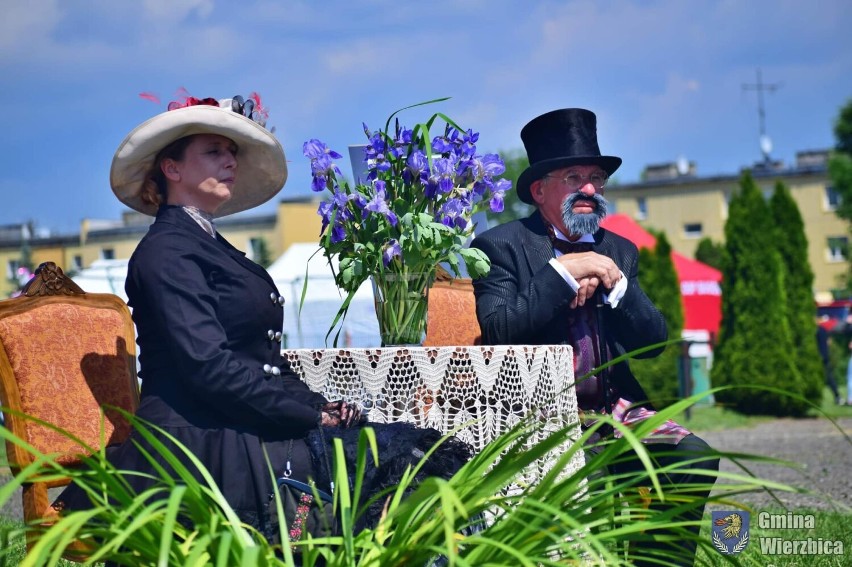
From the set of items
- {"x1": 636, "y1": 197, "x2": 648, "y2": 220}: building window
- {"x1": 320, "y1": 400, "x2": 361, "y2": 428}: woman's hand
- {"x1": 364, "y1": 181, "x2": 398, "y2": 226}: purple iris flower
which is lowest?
{"x1": 320, "y1": 400, "x2": 361, "y2": 428}: woman's hand

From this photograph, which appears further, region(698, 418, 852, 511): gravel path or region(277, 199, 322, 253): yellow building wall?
region(277, 199, 322, 253): yellow building wall

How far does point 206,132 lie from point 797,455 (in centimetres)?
895

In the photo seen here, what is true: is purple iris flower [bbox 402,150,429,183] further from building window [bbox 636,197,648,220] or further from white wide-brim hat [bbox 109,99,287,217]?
building window [bbox 636,197,648,220]

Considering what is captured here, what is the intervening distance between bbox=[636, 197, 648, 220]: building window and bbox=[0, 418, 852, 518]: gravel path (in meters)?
61.4

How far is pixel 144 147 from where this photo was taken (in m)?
3.49

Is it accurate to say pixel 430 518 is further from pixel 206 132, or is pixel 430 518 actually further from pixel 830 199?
pixel 830 199

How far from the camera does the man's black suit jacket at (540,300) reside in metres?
3.88

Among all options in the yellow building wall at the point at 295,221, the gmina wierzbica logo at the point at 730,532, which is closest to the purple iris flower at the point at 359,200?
the gmina wierzbica logo at the point at 730,532

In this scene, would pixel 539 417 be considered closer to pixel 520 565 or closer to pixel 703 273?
pixel 520 565

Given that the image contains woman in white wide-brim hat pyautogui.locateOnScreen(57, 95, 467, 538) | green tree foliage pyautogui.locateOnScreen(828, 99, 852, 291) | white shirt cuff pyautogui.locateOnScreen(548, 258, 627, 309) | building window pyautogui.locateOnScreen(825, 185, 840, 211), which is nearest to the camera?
woman in white wide-brim hat pyautogui.locateOnScreen(57, 95, 467, 538)

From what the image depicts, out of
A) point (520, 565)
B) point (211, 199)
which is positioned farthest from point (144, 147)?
point (520, 565)

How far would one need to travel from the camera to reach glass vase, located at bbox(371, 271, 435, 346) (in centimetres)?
370

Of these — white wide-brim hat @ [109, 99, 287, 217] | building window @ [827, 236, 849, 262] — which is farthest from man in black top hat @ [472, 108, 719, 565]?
building window @ [827, 236, 849, 262]

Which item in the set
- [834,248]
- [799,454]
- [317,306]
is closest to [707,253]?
[834,248]
